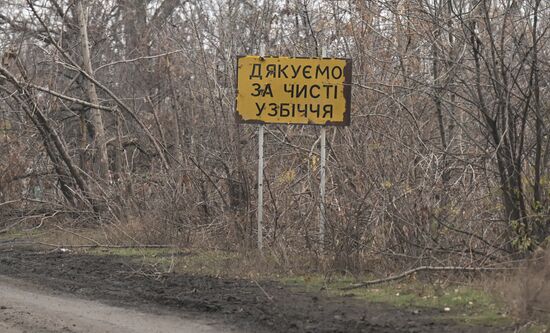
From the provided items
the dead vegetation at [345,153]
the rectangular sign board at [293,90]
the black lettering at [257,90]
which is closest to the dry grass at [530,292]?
the dead vegetation at [345,153]

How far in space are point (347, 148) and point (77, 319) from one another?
5.18 meters

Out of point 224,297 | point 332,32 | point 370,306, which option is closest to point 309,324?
point 370,306

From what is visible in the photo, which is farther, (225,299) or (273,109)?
(273,109)

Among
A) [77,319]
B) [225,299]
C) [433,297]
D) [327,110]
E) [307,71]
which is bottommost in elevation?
[77,319]

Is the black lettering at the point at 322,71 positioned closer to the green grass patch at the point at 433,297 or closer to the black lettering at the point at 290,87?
the black lettering at the point at 290,87

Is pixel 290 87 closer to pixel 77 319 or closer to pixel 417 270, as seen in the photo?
pixel 417 270

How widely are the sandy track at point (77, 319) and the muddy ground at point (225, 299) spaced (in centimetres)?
29

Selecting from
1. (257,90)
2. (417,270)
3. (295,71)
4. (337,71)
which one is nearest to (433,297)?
(417,270)

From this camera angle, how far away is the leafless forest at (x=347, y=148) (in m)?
9.00

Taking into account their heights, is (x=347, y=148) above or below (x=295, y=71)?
below

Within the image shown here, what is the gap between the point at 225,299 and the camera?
8.45 metres

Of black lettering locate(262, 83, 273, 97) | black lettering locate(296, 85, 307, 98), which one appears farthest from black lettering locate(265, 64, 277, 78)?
black lettering locate(296, 85, 307, 98)

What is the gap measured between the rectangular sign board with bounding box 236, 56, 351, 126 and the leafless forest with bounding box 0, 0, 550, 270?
762 mm

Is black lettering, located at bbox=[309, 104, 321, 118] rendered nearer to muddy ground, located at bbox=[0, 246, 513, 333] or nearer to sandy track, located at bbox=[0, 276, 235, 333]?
muddy ground, located at bbox=[0, 246, 513, 333]
